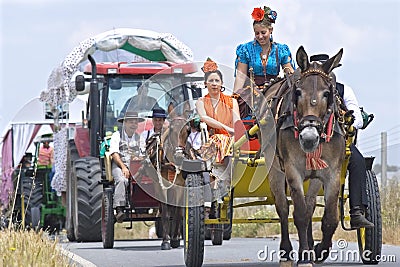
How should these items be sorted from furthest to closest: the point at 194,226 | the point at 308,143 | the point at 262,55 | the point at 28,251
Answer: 1. the point at 262,55
2. the point at 194,226
3. the point at 28,251
4. the point at 308,143

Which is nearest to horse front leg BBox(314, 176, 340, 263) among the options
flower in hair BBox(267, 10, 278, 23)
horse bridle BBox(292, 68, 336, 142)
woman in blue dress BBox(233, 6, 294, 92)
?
horse bridle BBox(292, 68, 336, 142)

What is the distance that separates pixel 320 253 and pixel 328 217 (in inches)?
24.5

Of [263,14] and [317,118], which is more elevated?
[263,14]

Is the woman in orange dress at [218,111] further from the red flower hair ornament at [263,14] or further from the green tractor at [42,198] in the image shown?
the green tractor at [42,198]

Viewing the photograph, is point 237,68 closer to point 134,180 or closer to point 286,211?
point 286,211

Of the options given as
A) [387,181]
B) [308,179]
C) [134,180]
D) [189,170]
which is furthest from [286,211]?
[387,181]

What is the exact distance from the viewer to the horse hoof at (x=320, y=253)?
11102 mm

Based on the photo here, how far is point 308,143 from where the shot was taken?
9859 millimetres

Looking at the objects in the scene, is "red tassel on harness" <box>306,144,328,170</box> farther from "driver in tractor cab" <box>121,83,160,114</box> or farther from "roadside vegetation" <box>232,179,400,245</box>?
"roadside vegetation" <box>232,179,400,245</box>

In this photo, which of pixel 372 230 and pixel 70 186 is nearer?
pixel 372 230

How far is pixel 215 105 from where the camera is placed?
1212 centimetres

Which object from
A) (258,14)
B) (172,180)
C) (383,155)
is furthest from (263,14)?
(383,155)

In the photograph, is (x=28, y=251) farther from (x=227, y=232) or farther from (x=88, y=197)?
(x=227, y=232)

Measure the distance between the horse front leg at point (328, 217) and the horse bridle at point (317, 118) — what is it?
500mm
